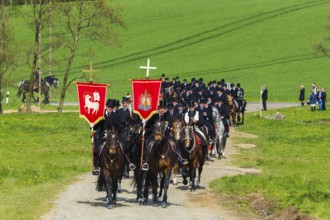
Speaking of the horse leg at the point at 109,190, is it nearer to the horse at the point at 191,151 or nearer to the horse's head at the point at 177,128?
the horse's head at the point at 177,128

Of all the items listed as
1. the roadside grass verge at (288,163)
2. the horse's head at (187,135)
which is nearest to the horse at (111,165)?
the horse's head at (187,135)

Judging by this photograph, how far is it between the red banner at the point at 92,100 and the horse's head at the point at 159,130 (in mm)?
1992

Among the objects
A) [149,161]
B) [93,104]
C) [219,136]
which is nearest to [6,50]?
[219,136]

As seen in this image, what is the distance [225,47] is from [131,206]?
270ft

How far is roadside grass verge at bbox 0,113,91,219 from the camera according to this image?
78.5ft

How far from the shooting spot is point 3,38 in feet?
205

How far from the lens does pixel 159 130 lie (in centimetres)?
2339

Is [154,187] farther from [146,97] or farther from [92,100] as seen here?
[92,100]

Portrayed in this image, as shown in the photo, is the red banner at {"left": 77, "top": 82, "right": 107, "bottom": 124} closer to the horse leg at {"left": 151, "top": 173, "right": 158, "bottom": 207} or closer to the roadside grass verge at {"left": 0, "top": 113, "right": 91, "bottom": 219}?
the horse leg at {"left": 151, "top": 173, "right": 158, "bottom": 207}

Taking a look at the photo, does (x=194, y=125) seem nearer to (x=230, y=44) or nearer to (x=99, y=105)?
(x=99, y=105)

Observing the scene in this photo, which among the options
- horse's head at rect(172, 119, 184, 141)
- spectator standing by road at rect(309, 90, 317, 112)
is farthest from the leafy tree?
horse's head at rect(172, 119, 184, 141)

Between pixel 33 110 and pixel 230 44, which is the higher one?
pixel 230 44

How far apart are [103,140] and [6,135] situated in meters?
21.8

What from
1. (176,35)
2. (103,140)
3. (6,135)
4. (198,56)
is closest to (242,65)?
(198,56)
